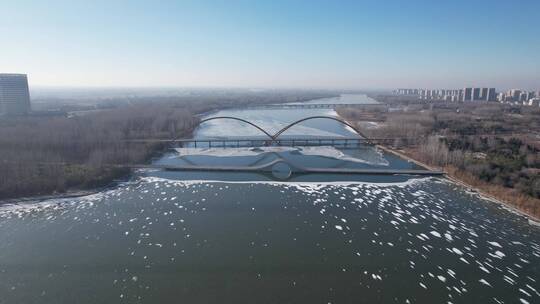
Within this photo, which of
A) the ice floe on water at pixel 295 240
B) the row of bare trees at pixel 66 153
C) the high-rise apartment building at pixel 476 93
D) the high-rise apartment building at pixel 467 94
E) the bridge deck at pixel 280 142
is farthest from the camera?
the high-rise apartment building at pixel 476 93

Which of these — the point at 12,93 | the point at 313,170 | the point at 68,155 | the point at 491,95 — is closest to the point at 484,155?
the point at 313,170

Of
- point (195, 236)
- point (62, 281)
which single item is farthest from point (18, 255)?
point (195, 236)

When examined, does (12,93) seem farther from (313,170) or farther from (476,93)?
(476,93)

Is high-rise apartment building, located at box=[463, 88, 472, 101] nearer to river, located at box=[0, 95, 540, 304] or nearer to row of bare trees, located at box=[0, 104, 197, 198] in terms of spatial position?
row of bare trees, located at box=[0, 104, 197, 198]

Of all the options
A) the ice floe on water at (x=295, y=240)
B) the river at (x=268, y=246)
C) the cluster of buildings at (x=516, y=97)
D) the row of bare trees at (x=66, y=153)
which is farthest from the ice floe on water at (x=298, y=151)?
the cluster of buildings at (x=516, y=97)

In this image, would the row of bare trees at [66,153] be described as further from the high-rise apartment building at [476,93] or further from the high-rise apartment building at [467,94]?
the high-rise apartment building at [476,93]

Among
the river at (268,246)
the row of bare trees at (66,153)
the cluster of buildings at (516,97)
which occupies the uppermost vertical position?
the cluster of buildings at (516,97)

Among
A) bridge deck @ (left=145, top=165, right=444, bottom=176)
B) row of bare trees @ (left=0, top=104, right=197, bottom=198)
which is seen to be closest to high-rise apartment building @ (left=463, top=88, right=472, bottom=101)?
bridge deck @ (left=145, top=165, right=444, bottom=176)

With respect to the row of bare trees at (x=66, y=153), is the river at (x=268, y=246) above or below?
below

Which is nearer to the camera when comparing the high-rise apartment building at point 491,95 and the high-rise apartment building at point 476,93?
the high-rise apartment building at point 491,95

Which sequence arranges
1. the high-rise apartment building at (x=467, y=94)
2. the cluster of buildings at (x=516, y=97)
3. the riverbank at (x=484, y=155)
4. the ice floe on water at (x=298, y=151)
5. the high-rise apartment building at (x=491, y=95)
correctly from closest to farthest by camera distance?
1. the riverbank at (x=484, y=155)
2. the ice floe on water at (x=298, y=151)
3. the cluster of buildings at (x=516, y=97)
4. the high-rise apartment building at (x=491, y=95)
5. the high-rise apartment building at (x=467, y=94)
